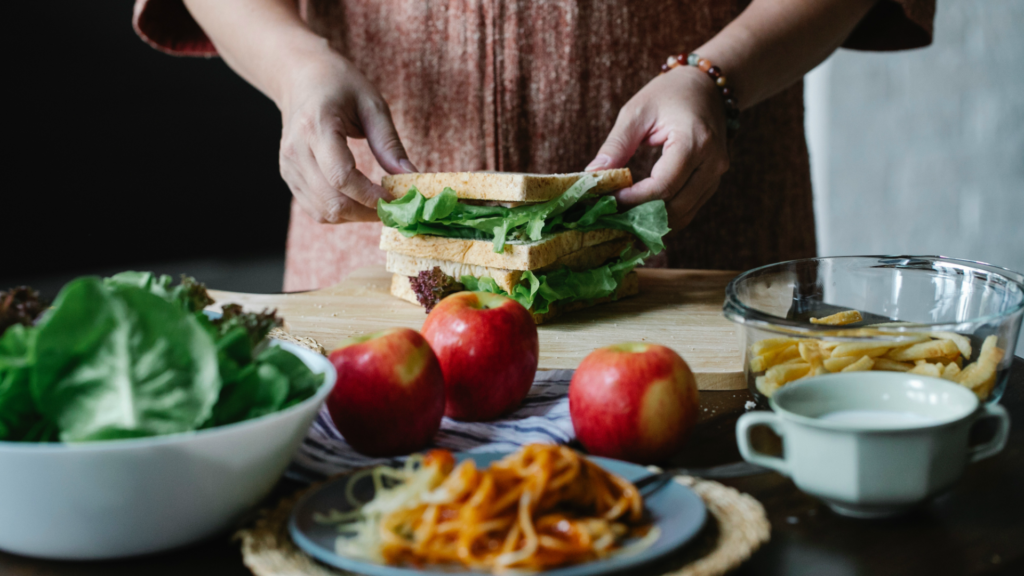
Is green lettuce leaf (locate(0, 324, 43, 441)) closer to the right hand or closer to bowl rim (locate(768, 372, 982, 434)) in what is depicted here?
bowl rim (locate(768, 372, 982, 434))

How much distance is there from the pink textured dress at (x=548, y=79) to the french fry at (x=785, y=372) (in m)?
1.31

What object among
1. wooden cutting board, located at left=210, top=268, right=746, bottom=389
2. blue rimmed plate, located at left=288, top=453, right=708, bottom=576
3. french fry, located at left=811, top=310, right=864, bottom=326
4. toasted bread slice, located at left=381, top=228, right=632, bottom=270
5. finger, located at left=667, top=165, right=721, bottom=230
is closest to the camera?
blue rimmed plate, located at left=288, top=453, right=708, bottom=576

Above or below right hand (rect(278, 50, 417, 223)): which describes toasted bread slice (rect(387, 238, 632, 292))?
below

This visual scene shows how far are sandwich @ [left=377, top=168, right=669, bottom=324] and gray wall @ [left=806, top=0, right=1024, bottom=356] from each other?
2631mm

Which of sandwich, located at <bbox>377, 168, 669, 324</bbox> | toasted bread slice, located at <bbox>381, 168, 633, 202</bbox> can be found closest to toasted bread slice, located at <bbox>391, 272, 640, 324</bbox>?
sandwich, located at <bbox>377, 168, 669, 324</bbox>

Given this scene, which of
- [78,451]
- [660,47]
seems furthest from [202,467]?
[660,47]

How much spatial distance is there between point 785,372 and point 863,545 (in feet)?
1.12

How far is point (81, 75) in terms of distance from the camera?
481 centimetres

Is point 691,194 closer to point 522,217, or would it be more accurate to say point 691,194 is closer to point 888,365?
point 522,217

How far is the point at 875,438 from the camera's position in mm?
778

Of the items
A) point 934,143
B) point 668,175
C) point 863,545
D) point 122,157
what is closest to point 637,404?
point 863,545

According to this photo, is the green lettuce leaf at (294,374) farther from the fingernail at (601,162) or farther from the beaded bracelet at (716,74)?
the beaded bracelet at (716,74)

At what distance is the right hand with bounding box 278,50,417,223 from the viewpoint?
77.7 inches

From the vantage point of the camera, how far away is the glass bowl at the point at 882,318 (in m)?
1.08
